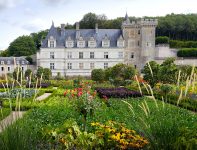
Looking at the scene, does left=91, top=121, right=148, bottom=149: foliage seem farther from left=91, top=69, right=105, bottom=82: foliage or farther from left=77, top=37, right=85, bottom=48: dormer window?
left=77, top=37, right=85, bottom=48: dormer window

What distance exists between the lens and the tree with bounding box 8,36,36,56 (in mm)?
63906

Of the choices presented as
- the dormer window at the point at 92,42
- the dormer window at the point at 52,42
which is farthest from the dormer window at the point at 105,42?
the dormer window at the point at 52,42

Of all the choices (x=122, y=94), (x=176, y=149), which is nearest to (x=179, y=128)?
(x=176, y=149)

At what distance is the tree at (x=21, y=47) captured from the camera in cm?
6391

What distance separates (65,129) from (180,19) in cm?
6795

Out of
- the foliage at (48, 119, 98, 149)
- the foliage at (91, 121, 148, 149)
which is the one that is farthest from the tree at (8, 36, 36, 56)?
the foliage at (91, 121, 148, 149)

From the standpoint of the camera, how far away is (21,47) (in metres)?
63.8

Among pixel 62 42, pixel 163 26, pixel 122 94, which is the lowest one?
pixel 122 94

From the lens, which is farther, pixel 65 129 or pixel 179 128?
pixel 65 129

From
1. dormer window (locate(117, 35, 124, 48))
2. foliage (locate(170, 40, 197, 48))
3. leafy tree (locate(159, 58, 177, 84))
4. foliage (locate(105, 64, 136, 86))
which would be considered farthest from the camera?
foliage (locate(170, 40, 197, 48))

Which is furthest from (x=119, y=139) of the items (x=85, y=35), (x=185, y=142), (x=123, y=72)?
(x=85, y=35)

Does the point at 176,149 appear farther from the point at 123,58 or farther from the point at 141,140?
the point at 123,58

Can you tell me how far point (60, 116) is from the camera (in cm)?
1063

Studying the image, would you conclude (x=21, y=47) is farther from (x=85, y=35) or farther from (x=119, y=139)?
(x=119, y=139)
